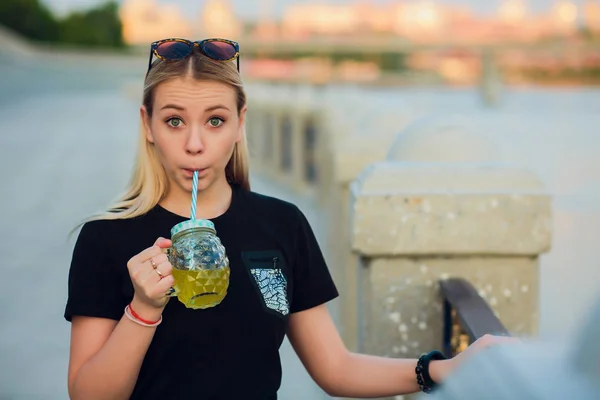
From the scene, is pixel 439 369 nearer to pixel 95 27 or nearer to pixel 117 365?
pixel 117 365

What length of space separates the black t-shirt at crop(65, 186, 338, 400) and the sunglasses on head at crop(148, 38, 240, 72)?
33 cm

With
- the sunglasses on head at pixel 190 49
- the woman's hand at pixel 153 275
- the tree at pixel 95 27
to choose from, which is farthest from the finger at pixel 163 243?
the tree at pixel 95 27

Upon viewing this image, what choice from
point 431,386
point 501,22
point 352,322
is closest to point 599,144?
point 352,322

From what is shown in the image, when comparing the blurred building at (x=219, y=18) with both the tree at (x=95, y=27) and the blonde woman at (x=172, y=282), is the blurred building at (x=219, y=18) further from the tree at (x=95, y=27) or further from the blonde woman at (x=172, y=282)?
the blonde woman at (x=172, y=282)

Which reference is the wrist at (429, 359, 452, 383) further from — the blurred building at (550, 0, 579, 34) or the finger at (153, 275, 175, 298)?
the blurred building at (550, 0, 579, 34)

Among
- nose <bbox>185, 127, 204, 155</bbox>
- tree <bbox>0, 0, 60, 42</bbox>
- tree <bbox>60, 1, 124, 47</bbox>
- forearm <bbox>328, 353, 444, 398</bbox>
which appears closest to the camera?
nose <bbox>185, 127, 204, 155</bbox>

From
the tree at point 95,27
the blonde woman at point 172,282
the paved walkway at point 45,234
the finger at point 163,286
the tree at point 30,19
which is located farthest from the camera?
the tree at point 95,27

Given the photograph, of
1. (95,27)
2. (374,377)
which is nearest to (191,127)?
(374,377)

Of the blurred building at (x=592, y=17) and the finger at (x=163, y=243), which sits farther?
the blurred building at (x=592, y=17)

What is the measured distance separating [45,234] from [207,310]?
724 centimetres

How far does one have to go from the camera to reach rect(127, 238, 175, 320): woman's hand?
1.70 metres

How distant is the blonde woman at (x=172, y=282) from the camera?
6.04 feet

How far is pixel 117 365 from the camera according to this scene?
1.80 m

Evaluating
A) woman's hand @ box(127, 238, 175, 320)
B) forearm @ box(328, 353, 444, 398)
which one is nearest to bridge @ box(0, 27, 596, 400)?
forearm @ box(328, 353, 444, 398)
